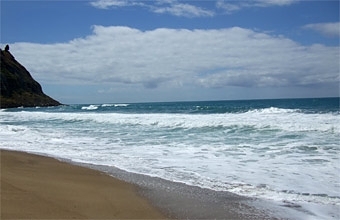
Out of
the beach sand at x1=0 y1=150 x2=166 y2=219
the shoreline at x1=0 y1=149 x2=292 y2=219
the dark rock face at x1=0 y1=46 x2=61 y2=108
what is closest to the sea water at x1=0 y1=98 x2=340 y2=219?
the shoreline at x1=0 y1=149 x2=292 y2=219

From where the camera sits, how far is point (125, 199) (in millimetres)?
5168

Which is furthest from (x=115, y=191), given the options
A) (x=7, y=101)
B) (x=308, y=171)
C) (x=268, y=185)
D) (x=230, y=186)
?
(x=7, y=101)

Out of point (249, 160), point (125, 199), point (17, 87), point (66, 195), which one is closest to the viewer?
point (66, 195)

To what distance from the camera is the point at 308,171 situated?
731 cm

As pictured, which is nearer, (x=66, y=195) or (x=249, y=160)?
(x=66, y=195)

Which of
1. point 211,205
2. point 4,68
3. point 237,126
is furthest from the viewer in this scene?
point 4,68

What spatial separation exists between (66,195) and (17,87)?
8228 cm

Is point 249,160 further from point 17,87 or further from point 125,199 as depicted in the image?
point 17,87

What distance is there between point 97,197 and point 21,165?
316 centimetres

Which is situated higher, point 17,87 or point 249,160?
point 17,87

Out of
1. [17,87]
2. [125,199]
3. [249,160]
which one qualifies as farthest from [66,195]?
[17,87]

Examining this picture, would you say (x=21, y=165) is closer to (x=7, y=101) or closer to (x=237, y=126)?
(x=237, y=126)

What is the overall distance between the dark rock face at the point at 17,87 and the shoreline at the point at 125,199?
235 ft

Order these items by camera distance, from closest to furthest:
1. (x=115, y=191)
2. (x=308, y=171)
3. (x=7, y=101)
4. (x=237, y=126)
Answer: (x=115, y=191) < (x=308, y=171) < (x=237, y=126) < (x=7, y=101)
